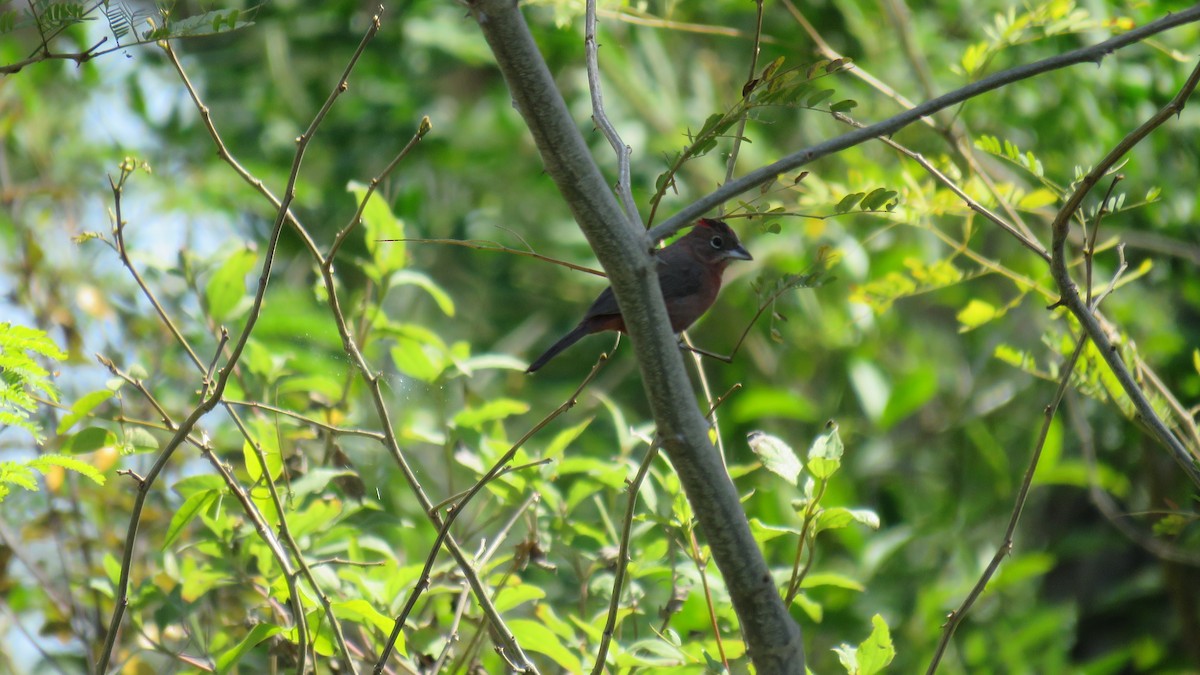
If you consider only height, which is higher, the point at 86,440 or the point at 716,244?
Answer: the point at 716,244

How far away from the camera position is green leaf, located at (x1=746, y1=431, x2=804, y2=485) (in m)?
2.29

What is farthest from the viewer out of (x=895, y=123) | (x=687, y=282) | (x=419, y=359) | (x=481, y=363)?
(x=687, y=282)

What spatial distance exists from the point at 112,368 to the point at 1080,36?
4483 mm

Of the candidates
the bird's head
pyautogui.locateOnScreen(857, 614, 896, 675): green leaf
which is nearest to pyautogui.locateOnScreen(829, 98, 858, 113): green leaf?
pyautogui.locateOnScreen(857, 614, 896, 675): green leaf

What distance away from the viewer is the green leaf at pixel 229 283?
3.26 meters

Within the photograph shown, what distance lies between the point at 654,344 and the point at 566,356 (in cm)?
477

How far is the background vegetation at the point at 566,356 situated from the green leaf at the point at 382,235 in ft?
0.03

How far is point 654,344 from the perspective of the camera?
1.95m

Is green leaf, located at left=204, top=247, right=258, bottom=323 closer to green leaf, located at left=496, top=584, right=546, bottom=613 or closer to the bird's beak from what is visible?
green leaf, located at left=496, top=584, right=546, bottom=613

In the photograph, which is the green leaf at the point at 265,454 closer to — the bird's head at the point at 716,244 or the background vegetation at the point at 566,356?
the background vegetation at the point at 566,356

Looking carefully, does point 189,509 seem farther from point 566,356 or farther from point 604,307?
point 566,356

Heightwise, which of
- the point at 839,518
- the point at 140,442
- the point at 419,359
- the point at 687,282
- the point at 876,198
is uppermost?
the point at 687,282

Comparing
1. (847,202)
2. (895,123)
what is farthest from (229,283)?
(895,123)

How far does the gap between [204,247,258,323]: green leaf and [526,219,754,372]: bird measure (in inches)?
48.2
